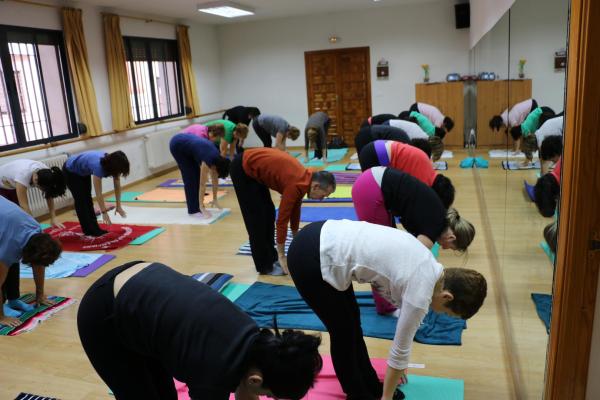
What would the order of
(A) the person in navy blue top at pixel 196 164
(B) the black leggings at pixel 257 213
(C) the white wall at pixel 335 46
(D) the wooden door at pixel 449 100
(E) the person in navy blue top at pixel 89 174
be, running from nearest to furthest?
(B) the black leggings at pixel 257 213 → (E) the person in navy blue top at pixel 89 174 → (A) the person in navy blue top at pixel 196 164 → (D) the wooden door at pixel 449 100 → (C) the white wall at pixel 335 46

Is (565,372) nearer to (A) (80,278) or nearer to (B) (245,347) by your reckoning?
(B) (245,347)

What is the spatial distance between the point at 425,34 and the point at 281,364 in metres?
8.45

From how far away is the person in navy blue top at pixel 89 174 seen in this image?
421 cm

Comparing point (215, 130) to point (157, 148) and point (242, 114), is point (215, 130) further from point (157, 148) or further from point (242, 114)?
point (242, 114)

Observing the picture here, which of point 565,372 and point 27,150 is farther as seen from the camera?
point 27,150

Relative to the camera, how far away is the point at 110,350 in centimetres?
152

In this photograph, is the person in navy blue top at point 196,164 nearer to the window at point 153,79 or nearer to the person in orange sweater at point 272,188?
the person in orange sweater at point 272,188

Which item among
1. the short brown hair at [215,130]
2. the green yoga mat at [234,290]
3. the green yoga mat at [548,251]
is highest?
the short brown hair at [215,130]

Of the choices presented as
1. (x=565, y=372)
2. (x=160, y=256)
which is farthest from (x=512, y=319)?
(x=160, y=256)

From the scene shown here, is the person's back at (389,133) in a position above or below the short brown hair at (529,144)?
below

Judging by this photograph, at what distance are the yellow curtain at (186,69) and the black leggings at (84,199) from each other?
4.38 metres

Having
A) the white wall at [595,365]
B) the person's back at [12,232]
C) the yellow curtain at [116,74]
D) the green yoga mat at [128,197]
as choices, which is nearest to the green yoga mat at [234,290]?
the person's back at [12,232]

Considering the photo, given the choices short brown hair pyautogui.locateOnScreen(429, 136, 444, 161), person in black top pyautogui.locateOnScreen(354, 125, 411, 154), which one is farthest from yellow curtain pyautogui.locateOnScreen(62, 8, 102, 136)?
short brown hair pyautogui.locateOnScreen(429, 136, 444, 161)

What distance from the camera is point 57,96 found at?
20.1 feet
